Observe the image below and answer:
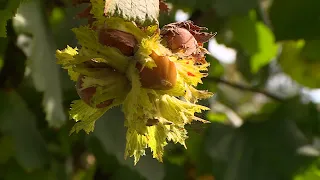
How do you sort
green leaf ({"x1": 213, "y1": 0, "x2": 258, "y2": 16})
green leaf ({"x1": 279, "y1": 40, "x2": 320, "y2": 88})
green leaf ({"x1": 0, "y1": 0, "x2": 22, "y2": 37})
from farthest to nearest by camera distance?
green leaf ({"x1": 279, "y1": 40, "x2": 320, "y2": 88}), green leaf ({"x1": 213, "y1": 0, "x2": 258, "y2": 16}), green leaf ({"x1": 0, "y1": 0, "x2": 22, "y2": 37})

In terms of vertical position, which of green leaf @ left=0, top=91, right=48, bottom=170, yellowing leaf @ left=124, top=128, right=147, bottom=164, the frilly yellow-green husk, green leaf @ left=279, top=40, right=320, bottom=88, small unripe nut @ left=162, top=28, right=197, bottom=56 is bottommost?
green leaf @ left=0, top=91, right=48, bottom=170

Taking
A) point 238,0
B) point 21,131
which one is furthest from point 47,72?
point 238,0

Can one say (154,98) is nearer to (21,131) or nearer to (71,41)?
(71,41)

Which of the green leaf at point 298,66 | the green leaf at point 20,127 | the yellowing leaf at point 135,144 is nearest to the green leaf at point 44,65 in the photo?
the green leaf at point 20,127

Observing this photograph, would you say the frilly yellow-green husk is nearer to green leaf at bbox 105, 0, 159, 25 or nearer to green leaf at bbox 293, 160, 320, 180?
green leaf at bbox 105, 0, 159, 25

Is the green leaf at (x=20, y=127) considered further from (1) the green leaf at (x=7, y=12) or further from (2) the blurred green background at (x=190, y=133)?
(1) the green leaf at (x=7, y=12)

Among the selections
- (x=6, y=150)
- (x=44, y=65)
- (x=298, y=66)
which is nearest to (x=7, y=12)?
(x=44, y=65)

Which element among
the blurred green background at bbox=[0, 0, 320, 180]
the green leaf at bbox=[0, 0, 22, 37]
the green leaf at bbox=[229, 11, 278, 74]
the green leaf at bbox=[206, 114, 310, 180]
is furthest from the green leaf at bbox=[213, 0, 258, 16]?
the green leaf at bbox=[0, 0, 22, 37]
